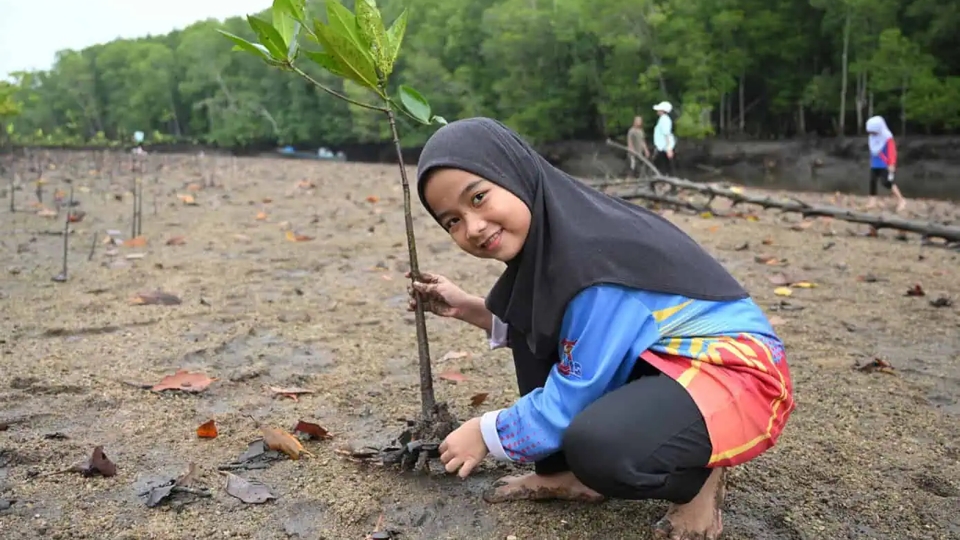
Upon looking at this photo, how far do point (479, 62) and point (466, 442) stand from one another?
35.7m

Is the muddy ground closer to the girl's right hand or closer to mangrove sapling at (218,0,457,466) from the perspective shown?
mangrove sapling at (218,0,457,466)

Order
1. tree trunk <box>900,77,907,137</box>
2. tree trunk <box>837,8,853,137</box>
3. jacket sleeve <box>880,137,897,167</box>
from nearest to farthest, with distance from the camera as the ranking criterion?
1. jacket sleeve <box>880,137,897,167</box>
2. tree trunk <box>900,77,907,137</box>
3. tree trunk <box>837,8,853,137</box>

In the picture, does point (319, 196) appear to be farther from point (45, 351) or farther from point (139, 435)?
point (139, 435)

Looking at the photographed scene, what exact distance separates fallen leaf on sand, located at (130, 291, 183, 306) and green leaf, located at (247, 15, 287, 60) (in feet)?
7.09

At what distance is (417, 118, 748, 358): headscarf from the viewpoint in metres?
1.49

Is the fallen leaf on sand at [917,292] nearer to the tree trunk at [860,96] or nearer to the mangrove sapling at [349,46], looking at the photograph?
the mangrove sapling at [349,46]

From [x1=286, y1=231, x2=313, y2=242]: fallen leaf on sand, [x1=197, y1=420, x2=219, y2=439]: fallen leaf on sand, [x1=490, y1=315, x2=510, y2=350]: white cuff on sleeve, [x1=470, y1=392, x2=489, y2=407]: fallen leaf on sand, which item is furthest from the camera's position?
[x1=286, y1=231, x2=313, y2=242]: fallen leaf on sand

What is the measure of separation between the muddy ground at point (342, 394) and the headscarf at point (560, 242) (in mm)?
494

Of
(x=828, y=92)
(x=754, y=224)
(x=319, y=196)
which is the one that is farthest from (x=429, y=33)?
(x=754, y=224)

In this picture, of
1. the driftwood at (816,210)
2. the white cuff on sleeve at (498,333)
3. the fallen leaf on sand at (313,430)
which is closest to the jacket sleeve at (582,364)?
the white cuff on sleeve at (498,333)

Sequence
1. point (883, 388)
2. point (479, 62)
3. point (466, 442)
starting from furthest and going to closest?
point (479, 62)
point (883, 388)
point (466, 442)

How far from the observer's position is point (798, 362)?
2824 mm

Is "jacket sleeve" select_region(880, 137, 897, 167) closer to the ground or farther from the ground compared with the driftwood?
farther from the ground

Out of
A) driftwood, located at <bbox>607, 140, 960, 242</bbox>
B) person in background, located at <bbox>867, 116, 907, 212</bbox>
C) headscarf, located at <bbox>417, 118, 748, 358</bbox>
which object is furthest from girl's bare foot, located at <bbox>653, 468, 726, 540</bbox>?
person in background, located at <bbox>867, 116, 907, 212</bbox>
